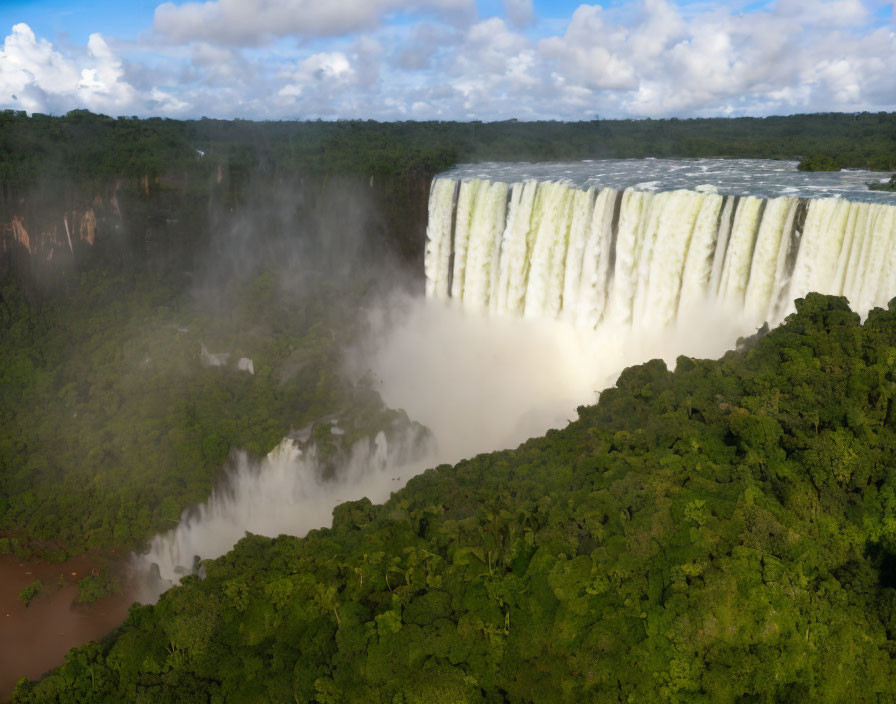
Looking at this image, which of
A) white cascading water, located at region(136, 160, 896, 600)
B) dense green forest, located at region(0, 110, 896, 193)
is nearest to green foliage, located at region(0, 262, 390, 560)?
white cascading water, located at region(136, 160, 896, 600)

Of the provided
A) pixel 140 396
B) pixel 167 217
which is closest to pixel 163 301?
pixel 167 217

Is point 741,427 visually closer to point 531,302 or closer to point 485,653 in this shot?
point 485,653

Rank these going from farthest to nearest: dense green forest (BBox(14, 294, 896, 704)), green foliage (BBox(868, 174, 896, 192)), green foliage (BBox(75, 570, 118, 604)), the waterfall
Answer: green foliage (BBox(868, 174, 896, 192)) → the waterfall → green foliage (BBox(75, 570, 118, 604)) → dense green forest (BBox(14, 294, 896, 704))

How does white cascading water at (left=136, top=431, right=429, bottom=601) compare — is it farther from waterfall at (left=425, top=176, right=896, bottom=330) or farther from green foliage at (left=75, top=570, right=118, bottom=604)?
waterfall at (left=425, top=176, right=896, bottom=330)

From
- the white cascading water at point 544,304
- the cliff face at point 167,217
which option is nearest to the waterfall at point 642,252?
the white cascading water at point 544,304

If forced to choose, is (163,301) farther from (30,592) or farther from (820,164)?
(820,164)

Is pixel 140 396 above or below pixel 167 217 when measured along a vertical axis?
below

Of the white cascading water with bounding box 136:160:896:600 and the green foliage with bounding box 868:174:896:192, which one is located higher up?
the green foliage with bounding box 868:174:896:192

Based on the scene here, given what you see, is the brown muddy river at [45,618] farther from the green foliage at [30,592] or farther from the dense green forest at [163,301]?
the dense green forest at [163,301]
